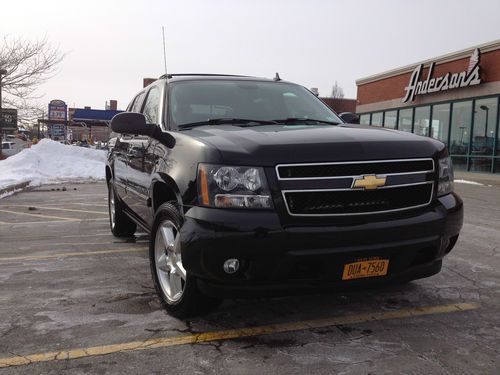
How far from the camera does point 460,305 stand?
158 inches

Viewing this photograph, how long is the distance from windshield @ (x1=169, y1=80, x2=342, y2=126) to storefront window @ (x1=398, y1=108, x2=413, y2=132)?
2108 centimetres

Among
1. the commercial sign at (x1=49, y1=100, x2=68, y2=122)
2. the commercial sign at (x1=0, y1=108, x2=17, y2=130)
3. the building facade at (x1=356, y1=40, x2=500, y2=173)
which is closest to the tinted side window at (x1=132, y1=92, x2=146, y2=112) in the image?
the building facade at (x1=356, y1=40, x2=500, y2=173)

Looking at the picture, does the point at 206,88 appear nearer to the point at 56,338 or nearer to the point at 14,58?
the point at 56,338

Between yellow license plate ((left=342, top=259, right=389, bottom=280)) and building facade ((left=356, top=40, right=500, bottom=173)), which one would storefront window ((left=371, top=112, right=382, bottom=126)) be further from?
yellow license plate ((left=342, top=259, right=389, bottom=280))

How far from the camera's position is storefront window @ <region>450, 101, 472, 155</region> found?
20.6 metres

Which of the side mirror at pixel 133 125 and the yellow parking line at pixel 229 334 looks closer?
the yellow parking line at pixel 229 334

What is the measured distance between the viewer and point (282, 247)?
3.02 meters

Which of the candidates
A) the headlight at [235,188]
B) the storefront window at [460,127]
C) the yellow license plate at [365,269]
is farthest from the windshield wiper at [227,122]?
the storefront window at [460,127]

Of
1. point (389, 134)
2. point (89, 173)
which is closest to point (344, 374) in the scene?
point (389, 134)

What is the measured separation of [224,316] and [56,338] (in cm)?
116

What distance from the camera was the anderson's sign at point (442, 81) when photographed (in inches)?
774

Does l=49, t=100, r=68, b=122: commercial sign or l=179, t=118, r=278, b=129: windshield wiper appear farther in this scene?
l=49, t=100, r=68, b=122: commercial sign

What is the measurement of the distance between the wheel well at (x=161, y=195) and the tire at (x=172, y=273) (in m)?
0.17

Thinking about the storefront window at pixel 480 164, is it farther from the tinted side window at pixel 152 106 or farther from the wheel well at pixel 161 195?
the wheel well at pixel 161 195
